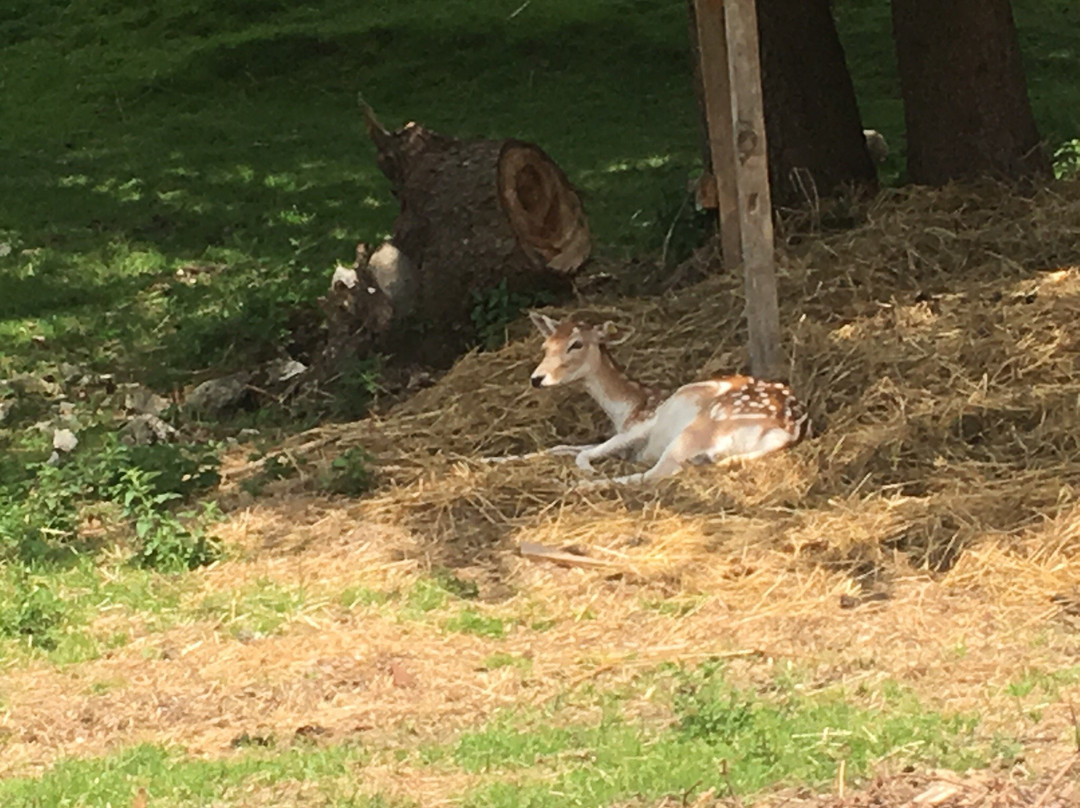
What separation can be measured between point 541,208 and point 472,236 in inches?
19.9

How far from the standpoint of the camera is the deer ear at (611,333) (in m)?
9.59

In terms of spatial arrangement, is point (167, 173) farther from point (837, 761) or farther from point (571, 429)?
point (837, 761)

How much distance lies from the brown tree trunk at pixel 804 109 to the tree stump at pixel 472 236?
1.40 metres

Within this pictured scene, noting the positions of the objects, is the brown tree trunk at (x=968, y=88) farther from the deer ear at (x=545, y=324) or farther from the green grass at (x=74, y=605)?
the green grass at (x=74, y=605)

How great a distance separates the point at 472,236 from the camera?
1098cm

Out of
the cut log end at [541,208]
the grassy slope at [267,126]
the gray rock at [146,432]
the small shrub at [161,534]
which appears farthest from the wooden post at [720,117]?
the small shrub at [161,534]

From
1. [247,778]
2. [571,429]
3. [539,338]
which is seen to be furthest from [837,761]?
[539,338]

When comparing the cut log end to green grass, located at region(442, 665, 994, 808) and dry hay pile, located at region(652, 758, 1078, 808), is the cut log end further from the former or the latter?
dry hay pile, located at region(652, 758, 1078, 808)

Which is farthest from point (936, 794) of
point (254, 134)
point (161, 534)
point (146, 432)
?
point (254, 134)

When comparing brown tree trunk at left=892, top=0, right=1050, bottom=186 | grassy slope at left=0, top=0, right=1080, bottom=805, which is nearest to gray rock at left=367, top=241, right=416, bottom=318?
grassy slope at left=0, top=0, right=1080, bottom=805

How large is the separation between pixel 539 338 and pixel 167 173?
773 centimetres

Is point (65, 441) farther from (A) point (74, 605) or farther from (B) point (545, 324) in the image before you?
(A) point (74, 605)

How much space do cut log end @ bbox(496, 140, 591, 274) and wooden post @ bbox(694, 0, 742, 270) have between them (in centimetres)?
89

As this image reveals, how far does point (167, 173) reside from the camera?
17.3 m
